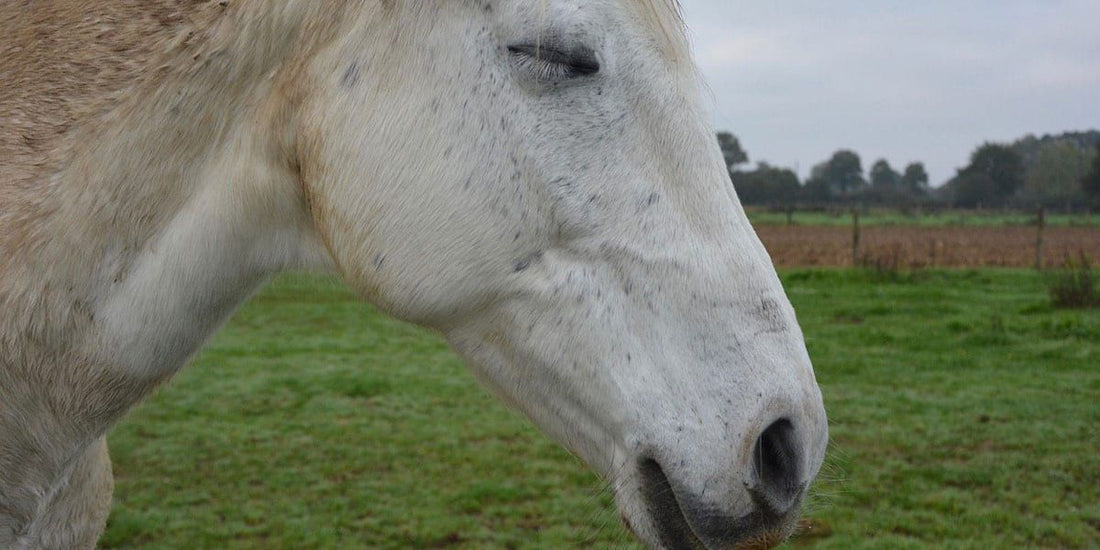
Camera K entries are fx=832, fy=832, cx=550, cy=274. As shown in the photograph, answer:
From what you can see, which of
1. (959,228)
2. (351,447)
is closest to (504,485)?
(351,447)

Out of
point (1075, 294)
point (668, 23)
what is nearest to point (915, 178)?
point (1075, 294)

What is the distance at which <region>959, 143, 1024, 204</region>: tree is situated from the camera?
1569 inches

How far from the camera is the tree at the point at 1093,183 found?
116ft

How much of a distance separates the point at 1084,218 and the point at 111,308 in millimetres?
40744

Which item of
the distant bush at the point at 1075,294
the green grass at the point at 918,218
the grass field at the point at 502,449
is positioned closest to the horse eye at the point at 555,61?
Answer: the grass field at the point at 502,449

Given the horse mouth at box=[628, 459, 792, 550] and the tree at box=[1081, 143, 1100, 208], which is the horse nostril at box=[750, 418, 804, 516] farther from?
the tree at box=[1081, 143, 1100, 208]

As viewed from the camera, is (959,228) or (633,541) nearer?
(633,541)

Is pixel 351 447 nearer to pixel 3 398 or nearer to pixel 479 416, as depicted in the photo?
pixel 479 416

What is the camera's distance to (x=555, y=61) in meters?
1.50

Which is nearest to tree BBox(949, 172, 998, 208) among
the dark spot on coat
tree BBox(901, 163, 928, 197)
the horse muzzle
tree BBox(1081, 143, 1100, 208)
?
tree BBox(1081, 143, 1100, 208)

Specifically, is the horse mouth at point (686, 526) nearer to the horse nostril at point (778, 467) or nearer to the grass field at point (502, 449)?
the horse nostril at point (778, 467)

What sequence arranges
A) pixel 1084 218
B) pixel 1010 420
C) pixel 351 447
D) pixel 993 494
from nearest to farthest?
pixel 993 494 < pixel 351 447 < pixel 1010 420 < pixel 1084 218

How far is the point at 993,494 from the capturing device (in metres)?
5.30

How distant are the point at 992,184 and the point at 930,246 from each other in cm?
2270
